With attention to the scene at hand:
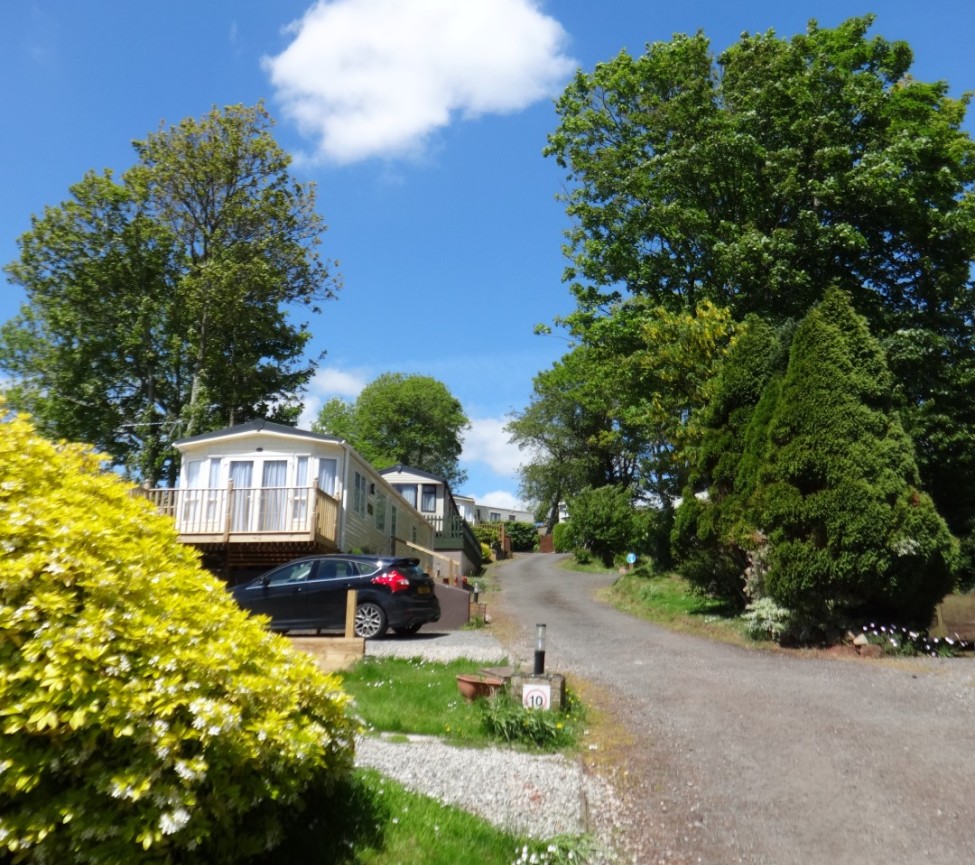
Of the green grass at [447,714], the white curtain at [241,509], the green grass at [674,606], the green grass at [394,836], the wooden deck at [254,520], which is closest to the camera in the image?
the green grass at [394,836]

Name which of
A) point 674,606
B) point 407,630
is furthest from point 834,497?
point 407,630

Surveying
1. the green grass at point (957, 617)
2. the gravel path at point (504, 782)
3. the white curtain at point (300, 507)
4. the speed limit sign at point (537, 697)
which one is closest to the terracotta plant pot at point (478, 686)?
the speed limit sign at point (537, 697)

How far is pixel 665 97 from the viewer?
26.3 m

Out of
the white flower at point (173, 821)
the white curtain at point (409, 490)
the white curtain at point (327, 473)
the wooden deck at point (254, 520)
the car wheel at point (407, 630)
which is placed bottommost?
the car wheel at point (407, 630)

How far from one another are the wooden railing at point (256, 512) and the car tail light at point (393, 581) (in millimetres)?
6471

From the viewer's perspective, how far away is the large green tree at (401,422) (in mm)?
72562

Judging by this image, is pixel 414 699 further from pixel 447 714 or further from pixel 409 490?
pixel 409 490

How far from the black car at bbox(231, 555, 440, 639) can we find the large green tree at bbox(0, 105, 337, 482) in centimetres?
1798

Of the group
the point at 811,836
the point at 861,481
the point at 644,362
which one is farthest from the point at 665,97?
the point at 811,836

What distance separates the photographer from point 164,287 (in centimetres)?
3391

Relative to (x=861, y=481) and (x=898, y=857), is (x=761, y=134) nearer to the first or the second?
(x=861, y=481)

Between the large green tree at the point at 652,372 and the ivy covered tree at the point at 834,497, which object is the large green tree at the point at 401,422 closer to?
the large green tree at the point at 652,372

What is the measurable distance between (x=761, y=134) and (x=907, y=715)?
1890cm

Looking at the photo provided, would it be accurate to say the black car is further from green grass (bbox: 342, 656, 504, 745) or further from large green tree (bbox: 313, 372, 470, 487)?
large green tree (bbox: 313, 372, 470, 487)
